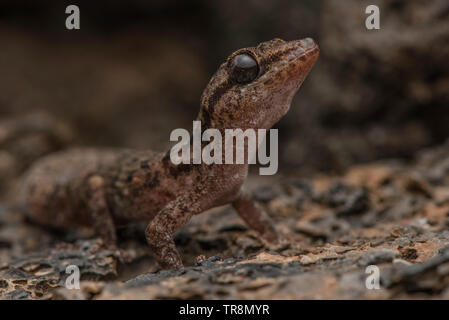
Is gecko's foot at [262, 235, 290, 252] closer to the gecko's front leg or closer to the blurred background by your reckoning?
the gecko's front leg

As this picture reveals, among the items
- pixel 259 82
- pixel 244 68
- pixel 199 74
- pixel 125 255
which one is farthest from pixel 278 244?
pixel 199 74

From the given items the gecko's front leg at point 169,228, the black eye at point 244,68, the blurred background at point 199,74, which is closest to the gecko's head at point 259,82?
the black eye at point 244,68

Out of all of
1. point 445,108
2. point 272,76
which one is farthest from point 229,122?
point 445,108

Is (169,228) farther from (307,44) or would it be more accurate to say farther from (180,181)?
(307,44)

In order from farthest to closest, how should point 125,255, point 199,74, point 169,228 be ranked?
point 199,74
point 125,255
point 169,228

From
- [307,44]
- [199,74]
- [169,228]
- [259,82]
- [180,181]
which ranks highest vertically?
[199,74]

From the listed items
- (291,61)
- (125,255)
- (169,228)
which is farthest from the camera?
(125,255)

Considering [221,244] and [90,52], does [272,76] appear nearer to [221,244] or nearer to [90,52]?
[221,244]
